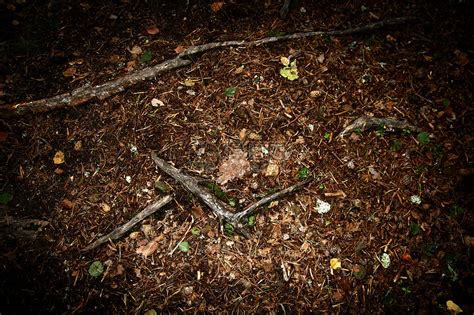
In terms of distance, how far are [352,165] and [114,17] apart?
3.51 m

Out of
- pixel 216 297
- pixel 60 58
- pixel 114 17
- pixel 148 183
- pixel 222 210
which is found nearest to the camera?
pixel 216 297

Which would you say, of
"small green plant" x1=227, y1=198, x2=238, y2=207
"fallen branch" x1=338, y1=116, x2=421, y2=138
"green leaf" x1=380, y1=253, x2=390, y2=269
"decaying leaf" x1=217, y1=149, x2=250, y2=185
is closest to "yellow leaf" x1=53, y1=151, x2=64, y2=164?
"decaying leaf" x1=217, y1=149, x2=250, y2=185

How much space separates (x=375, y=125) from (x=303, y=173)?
968 mm

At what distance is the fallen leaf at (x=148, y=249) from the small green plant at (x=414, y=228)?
238 cm

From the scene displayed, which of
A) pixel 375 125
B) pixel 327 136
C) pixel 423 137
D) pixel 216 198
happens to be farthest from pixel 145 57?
pixel 423 137

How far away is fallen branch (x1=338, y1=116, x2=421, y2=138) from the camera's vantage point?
283 centimetres

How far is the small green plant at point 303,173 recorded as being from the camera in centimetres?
267

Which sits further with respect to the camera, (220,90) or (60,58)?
(60,58)

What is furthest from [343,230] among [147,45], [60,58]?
[60,58]

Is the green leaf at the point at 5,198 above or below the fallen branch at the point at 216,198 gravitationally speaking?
below

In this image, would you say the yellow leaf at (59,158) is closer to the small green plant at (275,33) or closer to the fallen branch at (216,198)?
the fallen branch at (216,198)

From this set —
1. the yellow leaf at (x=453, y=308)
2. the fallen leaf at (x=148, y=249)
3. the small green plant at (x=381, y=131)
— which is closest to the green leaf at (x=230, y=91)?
the small green plant at (x=381, y=131)

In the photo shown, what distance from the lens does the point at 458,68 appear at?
3162 mm

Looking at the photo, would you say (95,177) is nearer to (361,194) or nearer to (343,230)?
(343,230)
